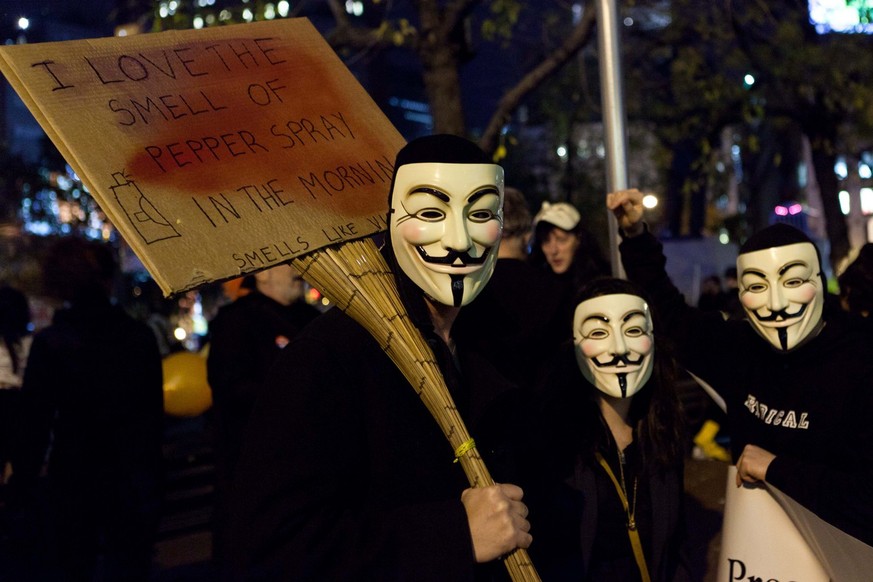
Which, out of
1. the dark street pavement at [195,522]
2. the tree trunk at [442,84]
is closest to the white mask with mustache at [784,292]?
the dark street pavement at [195,522]

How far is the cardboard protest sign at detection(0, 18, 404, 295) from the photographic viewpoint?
1.88 meters

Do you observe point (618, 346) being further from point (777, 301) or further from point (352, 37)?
point (352, 37)

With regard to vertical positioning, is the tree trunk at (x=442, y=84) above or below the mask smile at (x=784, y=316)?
above

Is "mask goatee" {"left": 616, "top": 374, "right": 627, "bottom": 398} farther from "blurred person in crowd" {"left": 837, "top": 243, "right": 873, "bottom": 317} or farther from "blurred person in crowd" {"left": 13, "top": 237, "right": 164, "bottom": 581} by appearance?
"blurred person in crowd" {"left": 13, "top": 237, "right": 164, "bottom": 581}

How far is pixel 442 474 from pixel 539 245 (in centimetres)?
371

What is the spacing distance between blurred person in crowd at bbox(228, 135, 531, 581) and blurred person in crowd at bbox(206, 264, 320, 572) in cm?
251

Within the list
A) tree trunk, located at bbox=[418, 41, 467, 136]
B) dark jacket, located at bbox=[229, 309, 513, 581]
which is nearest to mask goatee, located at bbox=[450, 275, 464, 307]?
dark jacket, located at bbox=[229, 309, 513, 581]

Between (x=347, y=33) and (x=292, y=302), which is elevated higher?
(x=347, y=33)

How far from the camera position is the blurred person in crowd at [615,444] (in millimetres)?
3094

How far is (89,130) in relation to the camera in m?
1.90

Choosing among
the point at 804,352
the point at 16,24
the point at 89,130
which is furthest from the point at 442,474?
the point at 16,24

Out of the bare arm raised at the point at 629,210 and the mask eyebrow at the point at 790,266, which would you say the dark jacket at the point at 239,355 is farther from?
the mask eyebrow at the point at 790,266

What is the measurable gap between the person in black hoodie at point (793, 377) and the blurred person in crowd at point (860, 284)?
3.39 feet

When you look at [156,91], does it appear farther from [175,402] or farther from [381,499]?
[175,402]
